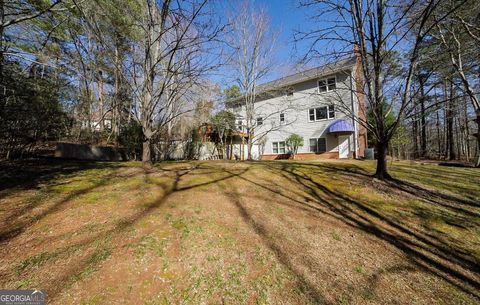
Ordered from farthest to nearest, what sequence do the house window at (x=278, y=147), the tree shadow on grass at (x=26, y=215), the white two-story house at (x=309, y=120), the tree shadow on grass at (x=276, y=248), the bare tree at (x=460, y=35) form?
the house window at (x=278, y=147) < the white two-story house at (x=309, y=120) < the bare tree at (x=460, y=35) < the tree shadow on grass at (x=26, y=215) < the tree shadow on grass at (x=276, y=248)

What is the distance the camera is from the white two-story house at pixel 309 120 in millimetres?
15398

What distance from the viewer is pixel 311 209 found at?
14.6 ft

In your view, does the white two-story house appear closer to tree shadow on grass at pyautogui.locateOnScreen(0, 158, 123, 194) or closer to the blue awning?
the blue awning

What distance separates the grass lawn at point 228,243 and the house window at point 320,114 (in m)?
12.3

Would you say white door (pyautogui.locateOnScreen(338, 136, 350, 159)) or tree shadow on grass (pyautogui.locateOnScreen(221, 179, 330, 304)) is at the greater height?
white door (pyautogui.locateOnScreen(338, 136, 350, 159))

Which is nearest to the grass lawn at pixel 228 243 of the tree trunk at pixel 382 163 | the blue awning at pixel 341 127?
the tree trunk at pixel 382 163

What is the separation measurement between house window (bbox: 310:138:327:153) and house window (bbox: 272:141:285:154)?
2.78m

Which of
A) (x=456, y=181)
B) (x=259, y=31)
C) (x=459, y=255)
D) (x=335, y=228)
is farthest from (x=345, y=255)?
(x=259, y=31)

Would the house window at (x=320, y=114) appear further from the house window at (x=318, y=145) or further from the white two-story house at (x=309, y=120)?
the house window at (x=318, y=145)

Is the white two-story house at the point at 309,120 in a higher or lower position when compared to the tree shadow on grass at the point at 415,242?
higher

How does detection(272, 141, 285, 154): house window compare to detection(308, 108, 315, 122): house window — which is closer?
detection(308, 108, 315, 122): house window

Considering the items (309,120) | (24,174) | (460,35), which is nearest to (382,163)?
(460,35)

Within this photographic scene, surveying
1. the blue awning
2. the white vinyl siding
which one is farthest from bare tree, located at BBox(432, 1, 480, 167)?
the white vinyl siding

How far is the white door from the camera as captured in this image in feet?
51.7
